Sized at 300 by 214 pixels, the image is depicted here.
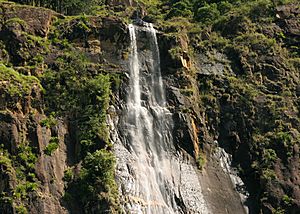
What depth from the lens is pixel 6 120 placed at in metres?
26.3

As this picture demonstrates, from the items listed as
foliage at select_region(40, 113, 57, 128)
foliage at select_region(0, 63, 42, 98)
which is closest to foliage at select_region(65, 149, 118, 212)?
foliage at select_region(40, 113, 57, 128)

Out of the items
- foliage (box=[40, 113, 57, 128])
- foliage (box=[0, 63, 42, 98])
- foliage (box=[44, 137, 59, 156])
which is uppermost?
foliage (box=[0, 63, 42, 98])

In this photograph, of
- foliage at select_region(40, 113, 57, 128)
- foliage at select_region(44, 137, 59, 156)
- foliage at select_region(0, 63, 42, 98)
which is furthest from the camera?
foliage at select_region(40, 113, 57, 128)

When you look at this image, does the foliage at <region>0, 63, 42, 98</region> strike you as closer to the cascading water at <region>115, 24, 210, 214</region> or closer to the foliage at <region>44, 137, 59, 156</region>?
the foliage at <region>44, 137, 59, 156</region>

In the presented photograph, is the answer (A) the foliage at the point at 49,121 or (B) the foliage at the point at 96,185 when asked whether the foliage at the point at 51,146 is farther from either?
(B) the foliage at the point at 96,185

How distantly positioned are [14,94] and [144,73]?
9.81 meters

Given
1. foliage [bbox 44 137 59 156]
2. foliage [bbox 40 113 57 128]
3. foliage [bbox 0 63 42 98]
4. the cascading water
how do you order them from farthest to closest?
foliage [bbox 40 113 57 128] → the cascading water → foliage [bbox 0 63 42 98] → foliage [bbox 44 137 59 156]

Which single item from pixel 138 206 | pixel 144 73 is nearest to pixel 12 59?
pixel 144 73

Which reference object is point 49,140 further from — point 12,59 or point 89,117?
point 12,59

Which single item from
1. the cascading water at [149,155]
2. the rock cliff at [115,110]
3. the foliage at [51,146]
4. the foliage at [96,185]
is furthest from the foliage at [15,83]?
the cascading water at [149,155]

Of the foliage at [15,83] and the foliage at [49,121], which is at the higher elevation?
the foliage at [15,83]

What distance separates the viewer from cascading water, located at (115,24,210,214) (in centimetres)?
2780

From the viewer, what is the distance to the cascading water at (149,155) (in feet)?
91.2

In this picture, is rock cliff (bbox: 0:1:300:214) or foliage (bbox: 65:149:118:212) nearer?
foliage (bbox: 65:149:118:212)
